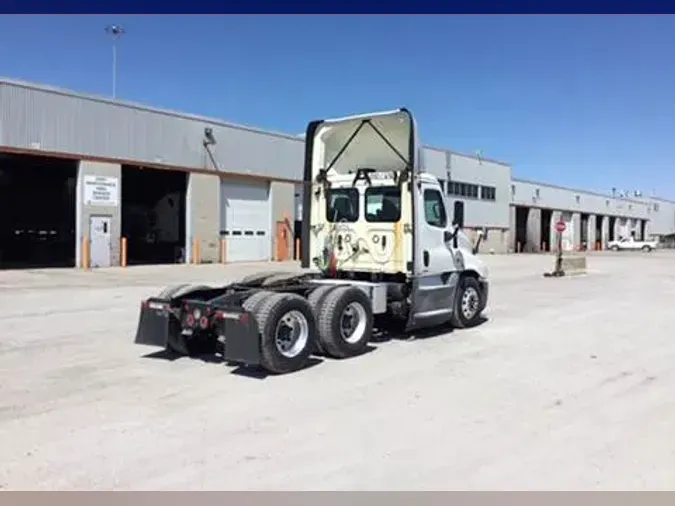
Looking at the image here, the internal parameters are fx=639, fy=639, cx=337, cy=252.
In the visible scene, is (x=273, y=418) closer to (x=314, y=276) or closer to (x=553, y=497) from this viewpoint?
(x=553, y=497)

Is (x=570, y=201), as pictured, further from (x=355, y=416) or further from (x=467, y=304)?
(x=355, y=416)

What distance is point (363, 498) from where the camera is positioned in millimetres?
4086

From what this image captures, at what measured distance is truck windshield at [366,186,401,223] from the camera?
32.8 ft

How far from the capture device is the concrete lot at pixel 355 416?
446 cm

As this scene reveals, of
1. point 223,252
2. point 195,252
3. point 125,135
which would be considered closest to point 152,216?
point 223,252

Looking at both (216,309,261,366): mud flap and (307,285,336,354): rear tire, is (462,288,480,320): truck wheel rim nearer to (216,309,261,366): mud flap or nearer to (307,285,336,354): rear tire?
(307,285,336,354): rear tire

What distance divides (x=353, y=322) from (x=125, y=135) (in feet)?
75.6

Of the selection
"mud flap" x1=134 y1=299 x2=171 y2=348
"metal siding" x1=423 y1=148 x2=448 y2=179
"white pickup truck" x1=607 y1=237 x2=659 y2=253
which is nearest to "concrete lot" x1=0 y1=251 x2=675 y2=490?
"mud flap" x1=134 y1=299 x2=171 y2=348

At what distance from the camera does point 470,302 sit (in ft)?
37.0

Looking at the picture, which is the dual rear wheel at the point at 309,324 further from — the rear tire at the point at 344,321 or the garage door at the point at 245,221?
the garage door at the point at 245,221

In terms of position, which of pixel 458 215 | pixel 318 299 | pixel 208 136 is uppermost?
pixel 208 136

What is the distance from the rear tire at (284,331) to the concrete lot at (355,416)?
0.81 feet

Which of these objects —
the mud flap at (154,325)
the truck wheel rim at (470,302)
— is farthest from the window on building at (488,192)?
the mud flap at (154,325)

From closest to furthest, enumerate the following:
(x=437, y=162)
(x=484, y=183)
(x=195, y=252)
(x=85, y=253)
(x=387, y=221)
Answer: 1. (x=387, y=221)
2. (x=85, y=253)
3. (x=195, y=252)
4. (x=437, y=162)
5. (x=484, y=183)
